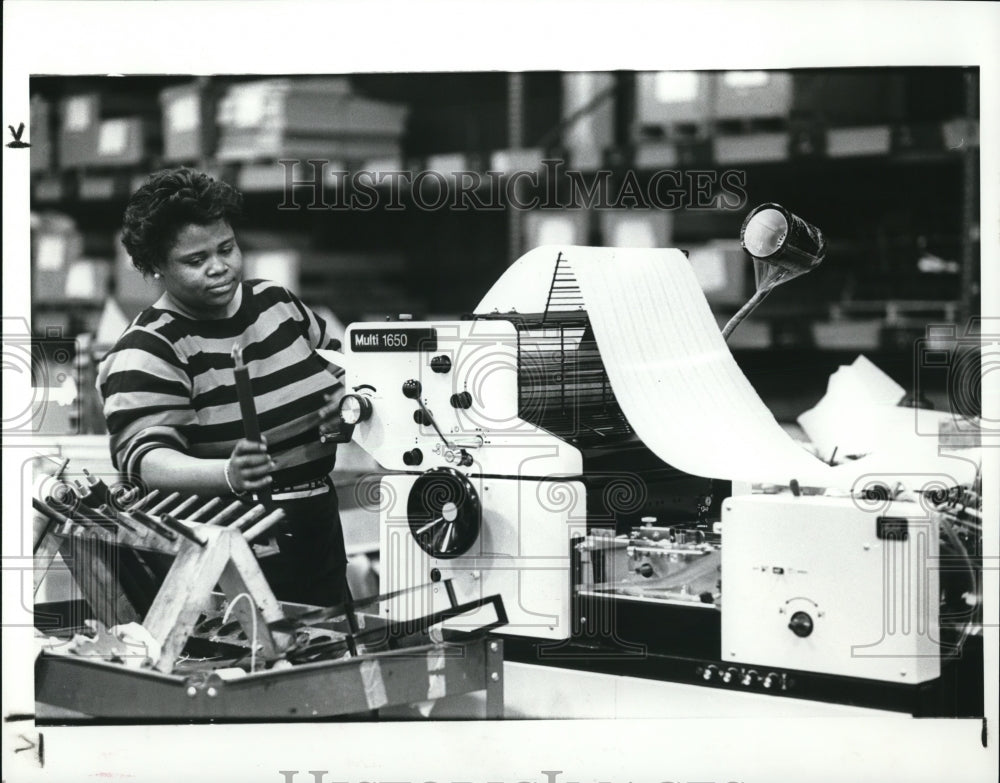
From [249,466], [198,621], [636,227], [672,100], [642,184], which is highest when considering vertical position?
[672,100]

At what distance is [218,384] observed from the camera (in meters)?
2.72

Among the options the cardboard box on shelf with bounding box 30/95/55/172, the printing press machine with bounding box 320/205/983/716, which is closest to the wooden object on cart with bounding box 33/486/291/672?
the printing press machine with bounding box 320/205/983/716

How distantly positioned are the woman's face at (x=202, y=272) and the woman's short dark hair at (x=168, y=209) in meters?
0.02

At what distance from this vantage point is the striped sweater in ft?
8.89

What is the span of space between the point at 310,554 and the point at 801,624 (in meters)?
1.18

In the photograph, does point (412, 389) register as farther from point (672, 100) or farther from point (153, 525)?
point (672, 100)

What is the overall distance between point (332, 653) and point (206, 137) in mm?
1296

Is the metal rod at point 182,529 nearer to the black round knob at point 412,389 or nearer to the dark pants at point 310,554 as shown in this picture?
the dark pants at point 310,554

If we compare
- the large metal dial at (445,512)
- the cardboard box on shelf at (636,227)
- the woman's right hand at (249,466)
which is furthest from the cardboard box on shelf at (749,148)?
the woman's right hand at (249,466)

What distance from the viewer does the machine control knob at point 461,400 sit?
2.53 m

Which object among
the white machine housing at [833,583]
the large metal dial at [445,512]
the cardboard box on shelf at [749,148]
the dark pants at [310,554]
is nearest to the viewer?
the white machine housing at [833,583]

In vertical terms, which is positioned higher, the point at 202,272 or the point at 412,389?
the point at 202,272

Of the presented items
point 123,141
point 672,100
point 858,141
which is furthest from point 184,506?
point 858,141

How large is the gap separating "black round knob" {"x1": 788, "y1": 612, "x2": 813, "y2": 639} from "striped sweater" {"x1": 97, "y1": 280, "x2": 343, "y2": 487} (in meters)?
1.15
